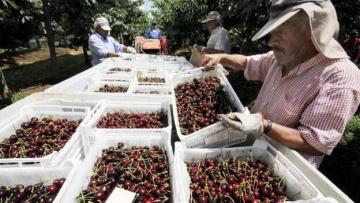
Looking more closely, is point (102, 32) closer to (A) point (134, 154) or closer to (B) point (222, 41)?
(B) point (222, 41)

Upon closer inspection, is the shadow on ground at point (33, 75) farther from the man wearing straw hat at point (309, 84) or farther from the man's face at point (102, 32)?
the man wearing straw hat at point (309, 84)

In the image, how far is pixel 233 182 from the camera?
177cm

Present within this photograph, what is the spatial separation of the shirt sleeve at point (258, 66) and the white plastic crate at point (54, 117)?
5.28ft

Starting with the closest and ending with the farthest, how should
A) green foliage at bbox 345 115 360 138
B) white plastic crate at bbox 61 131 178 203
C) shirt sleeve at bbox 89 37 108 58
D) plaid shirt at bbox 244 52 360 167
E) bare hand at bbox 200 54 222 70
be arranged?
plaid shirt at bbox 244 52 360 167 → white plastic crate at bbox 61 131 178 203 → bare hand at bbox 200 54 222 70 → green foliage at bbox 345 115 360 138 → shirt sleeve at bbox 89 37 108 58

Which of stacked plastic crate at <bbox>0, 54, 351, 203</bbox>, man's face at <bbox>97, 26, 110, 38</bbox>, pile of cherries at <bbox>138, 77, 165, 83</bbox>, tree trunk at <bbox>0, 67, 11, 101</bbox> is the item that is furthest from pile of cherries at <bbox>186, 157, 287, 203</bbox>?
tree trunk at <bbox>0, 67, 11, 101</bbox>

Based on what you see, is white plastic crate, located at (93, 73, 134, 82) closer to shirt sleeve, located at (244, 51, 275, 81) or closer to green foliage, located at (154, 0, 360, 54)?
shirt sleeve, located at (244, 51, 275, 81)

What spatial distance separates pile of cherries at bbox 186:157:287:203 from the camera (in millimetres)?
1647

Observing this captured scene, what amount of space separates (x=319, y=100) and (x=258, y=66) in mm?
975

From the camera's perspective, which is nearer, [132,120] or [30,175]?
[30,175]

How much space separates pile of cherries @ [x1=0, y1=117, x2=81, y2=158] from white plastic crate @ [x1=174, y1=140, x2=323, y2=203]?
3.48 ft

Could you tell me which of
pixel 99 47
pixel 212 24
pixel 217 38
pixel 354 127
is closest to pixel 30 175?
pixel 99 47

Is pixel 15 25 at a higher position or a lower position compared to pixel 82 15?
lower

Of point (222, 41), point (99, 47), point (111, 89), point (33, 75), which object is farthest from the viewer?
point (33, 75)

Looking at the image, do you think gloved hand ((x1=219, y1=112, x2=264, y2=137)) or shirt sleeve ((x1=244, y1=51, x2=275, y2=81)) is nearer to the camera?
gloved hand ((x1=219, y1=112, x2=264, y2=137))
